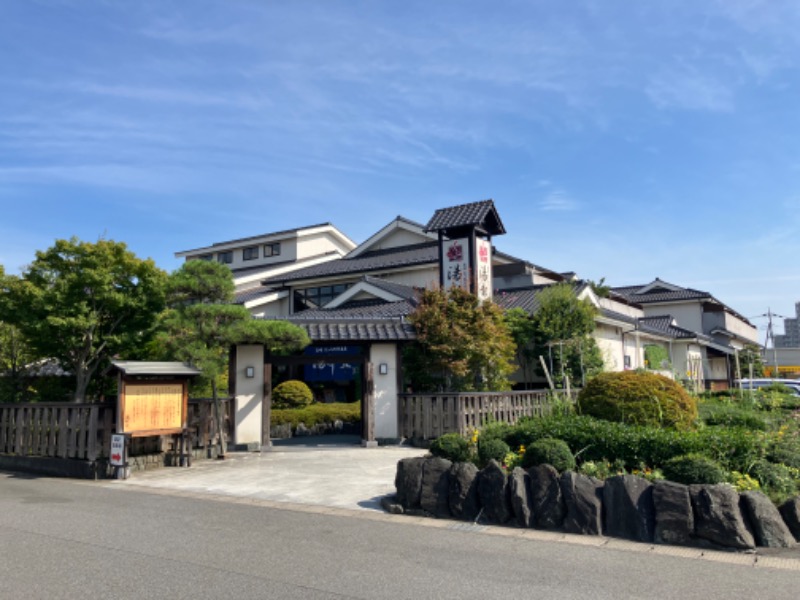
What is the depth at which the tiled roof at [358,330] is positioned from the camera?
52.0ft

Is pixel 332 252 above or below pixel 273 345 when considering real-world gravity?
above

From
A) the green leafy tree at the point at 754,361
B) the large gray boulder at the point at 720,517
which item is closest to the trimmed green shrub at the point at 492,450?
the large gray boulder at the point at 720,517

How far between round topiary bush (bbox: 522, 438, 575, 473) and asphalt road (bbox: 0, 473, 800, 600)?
124 cm

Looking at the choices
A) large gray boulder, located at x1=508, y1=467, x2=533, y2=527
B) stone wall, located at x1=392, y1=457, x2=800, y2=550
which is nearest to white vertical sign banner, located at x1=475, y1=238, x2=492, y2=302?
stone wall, located at x1=392, y1=457, x2=800, y2=550

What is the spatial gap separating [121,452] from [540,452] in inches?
314

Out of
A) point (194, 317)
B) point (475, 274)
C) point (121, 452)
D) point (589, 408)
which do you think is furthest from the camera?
point (475, 274)

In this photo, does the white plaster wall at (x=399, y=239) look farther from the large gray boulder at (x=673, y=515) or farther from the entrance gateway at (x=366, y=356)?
the large gray boulder at (x=673, y=515)

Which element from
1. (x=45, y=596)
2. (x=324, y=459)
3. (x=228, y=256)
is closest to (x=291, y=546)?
(x=45, y=596)

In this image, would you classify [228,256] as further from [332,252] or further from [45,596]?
[45,596]

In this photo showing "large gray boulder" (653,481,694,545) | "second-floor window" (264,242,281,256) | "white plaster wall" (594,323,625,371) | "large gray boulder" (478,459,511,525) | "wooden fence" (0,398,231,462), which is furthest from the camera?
"second-floor window" (264,242,281,256)

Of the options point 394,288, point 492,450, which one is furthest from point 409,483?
point 394,288

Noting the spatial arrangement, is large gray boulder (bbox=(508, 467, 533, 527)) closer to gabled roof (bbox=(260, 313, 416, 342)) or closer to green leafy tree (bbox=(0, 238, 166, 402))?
gabled roof (bbox=(260, 313, 416, 342))

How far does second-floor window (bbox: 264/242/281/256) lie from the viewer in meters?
37.5

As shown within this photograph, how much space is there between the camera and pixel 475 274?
1831 cm
